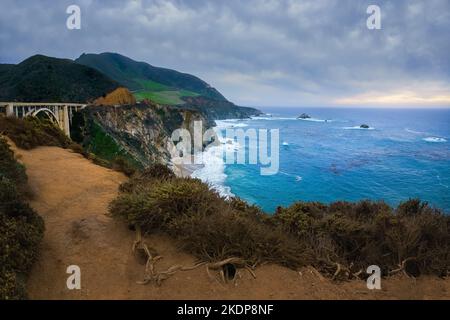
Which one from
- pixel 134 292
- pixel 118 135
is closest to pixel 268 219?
pixel 134 292

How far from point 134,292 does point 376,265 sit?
13.9ft

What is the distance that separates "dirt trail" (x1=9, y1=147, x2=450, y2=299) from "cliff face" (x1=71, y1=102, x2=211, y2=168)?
31.1 metres

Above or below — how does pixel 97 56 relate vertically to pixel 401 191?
above

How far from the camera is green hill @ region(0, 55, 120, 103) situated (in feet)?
204

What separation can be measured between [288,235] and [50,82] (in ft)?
245

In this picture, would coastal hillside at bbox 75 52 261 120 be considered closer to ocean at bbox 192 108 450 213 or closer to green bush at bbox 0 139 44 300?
ocean at bbox 192 108 450 213

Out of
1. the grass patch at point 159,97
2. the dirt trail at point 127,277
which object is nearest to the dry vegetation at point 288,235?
the dirt trail at point 127,277

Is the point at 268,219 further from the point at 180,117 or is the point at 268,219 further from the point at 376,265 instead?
the point at 180,117

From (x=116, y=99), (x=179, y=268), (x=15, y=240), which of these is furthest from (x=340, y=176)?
(x=116, y=99)

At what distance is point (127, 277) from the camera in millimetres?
4965

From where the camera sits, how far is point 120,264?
5.29m

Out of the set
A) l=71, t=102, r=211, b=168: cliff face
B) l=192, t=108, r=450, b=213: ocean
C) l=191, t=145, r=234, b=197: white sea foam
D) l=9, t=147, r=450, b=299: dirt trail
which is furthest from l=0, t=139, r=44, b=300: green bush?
l=71, t=102, r=211, b=168: cliff face

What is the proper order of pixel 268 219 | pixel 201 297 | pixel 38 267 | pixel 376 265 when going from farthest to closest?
pixel 268 219 → pixel 376 265 → pixel 38 267 → pixel 201 297
